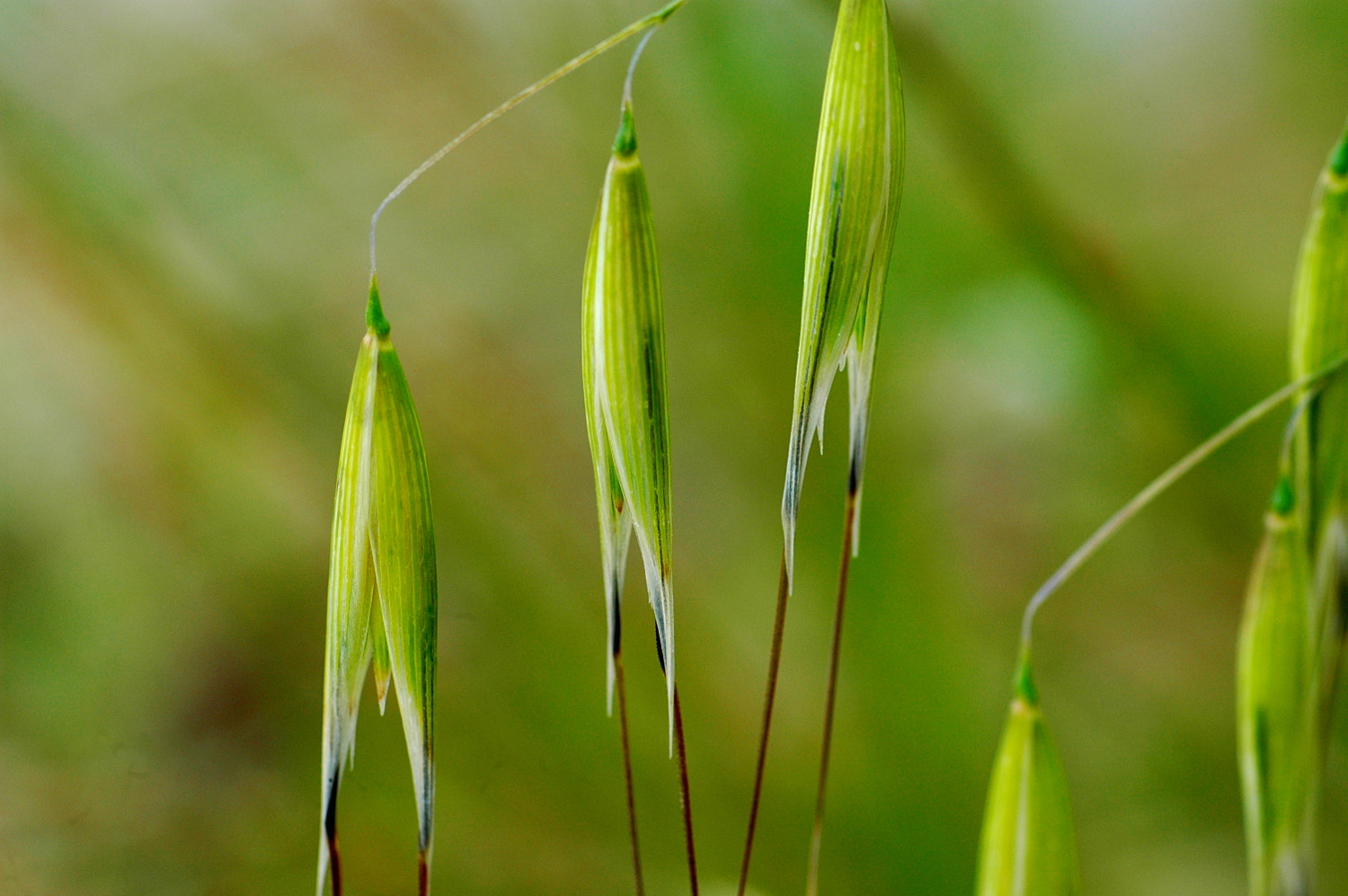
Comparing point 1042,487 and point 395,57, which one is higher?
point 395,57

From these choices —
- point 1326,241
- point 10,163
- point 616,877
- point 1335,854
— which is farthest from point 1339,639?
point 10,163

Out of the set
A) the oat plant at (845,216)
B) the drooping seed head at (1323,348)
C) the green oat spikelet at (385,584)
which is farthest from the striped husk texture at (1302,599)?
the green oat spikelet at (385,584)

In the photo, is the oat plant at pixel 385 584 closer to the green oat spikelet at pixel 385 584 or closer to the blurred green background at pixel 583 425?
the green oat spikelet at pixel 385 584

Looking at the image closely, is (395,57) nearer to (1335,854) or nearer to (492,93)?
(492,93)

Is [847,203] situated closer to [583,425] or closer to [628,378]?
[628,378]

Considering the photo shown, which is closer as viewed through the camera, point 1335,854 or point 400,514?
point 400,514

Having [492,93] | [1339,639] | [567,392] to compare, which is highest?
[492,93]
